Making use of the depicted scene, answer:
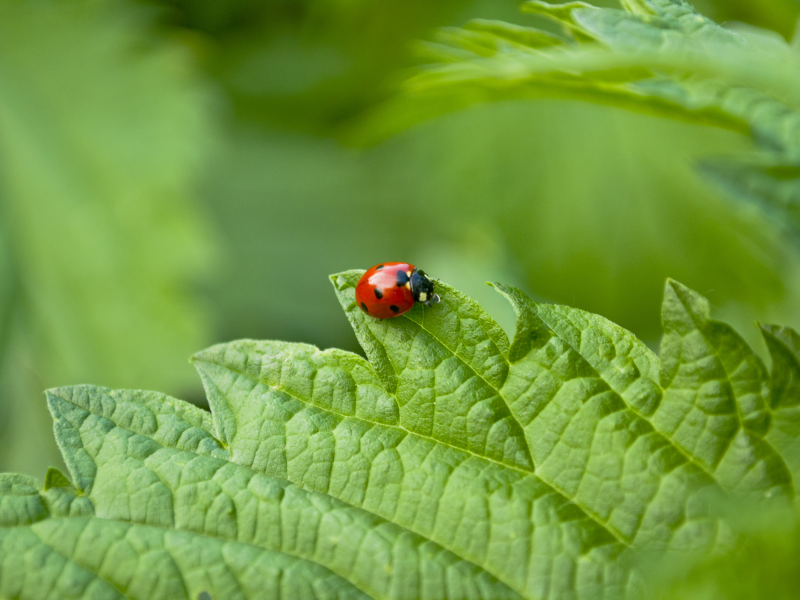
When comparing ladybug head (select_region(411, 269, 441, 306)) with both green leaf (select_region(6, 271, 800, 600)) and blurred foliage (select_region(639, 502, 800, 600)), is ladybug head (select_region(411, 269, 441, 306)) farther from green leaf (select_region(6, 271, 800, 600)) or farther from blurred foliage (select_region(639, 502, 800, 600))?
blurred foliage (select_region(639, 502, 800, 600))

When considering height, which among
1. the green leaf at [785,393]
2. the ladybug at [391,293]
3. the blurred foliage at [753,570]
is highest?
the ladybug at [391,293]

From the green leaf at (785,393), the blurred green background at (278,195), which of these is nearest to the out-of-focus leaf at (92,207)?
the blurred green background at (278,195)

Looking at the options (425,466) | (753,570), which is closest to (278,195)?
(425,466)

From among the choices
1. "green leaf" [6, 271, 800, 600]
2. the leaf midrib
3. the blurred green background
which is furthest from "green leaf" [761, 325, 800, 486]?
the blurred green background

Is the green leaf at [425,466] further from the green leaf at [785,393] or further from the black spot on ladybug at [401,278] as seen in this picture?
the black spot on ladybug at [401,278]

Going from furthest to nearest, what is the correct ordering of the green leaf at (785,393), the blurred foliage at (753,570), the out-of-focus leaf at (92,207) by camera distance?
the out-of-focus leaf at (92,207) → the green leaf at (785,393) → the blurred foliage at (753,570)

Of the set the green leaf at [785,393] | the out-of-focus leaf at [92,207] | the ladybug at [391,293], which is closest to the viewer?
the green leaf at [785,393]

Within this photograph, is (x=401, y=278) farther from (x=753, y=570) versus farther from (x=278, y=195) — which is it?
(x=278, y=195)
